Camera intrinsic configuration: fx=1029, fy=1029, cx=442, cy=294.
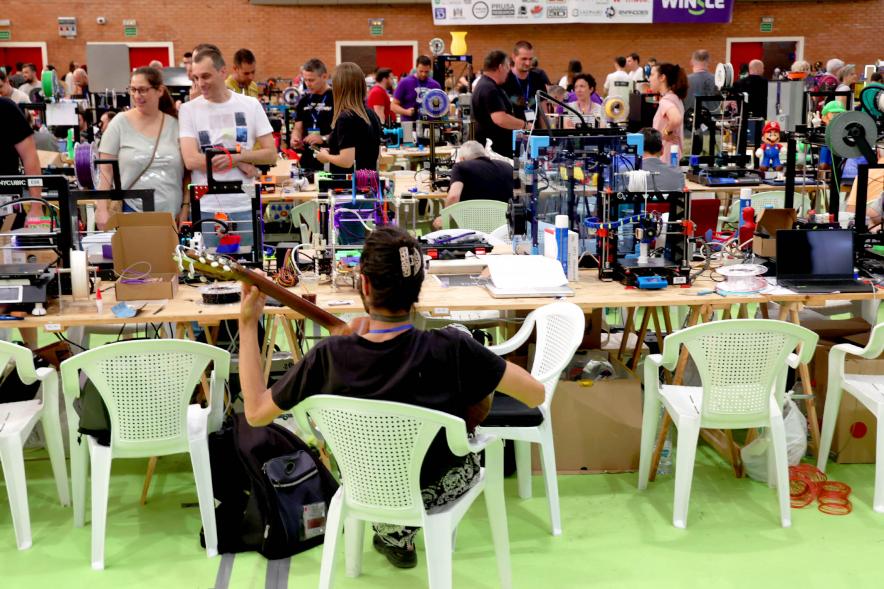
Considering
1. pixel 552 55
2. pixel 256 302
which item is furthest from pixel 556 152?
pixel 552 55

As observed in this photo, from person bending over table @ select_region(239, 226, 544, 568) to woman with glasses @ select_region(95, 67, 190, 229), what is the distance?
2.82 metres

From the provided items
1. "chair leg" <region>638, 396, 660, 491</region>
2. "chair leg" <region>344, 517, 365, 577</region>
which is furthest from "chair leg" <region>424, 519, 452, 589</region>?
"chair leg" <region>638, 396, 660, 491</region>

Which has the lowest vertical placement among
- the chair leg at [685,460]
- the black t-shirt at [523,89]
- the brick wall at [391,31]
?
the chair leg at [685,460]

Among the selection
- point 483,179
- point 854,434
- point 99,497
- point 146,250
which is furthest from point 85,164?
point 854,434

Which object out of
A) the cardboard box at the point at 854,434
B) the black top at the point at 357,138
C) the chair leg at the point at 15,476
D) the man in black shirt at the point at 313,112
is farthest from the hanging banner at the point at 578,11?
the chair leg at the point at 15,476

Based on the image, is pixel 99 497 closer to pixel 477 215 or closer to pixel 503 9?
pixel 477 215

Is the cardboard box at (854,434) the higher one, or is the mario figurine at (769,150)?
the mario figurine at (769,150)

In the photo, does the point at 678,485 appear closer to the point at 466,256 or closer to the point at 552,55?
the point at 466,256

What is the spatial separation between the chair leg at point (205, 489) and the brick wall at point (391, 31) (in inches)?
592

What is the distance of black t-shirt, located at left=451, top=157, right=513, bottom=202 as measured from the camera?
6.33 m

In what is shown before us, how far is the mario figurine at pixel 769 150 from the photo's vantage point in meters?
7.48

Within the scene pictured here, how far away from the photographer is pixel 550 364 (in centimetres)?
369

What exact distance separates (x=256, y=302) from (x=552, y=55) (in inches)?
640

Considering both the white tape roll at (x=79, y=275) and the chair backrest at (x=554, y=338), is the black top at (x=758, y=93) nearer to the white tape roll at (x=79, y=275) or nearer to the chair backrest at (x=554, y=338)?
the chair backrest at (x=554, y=338)
